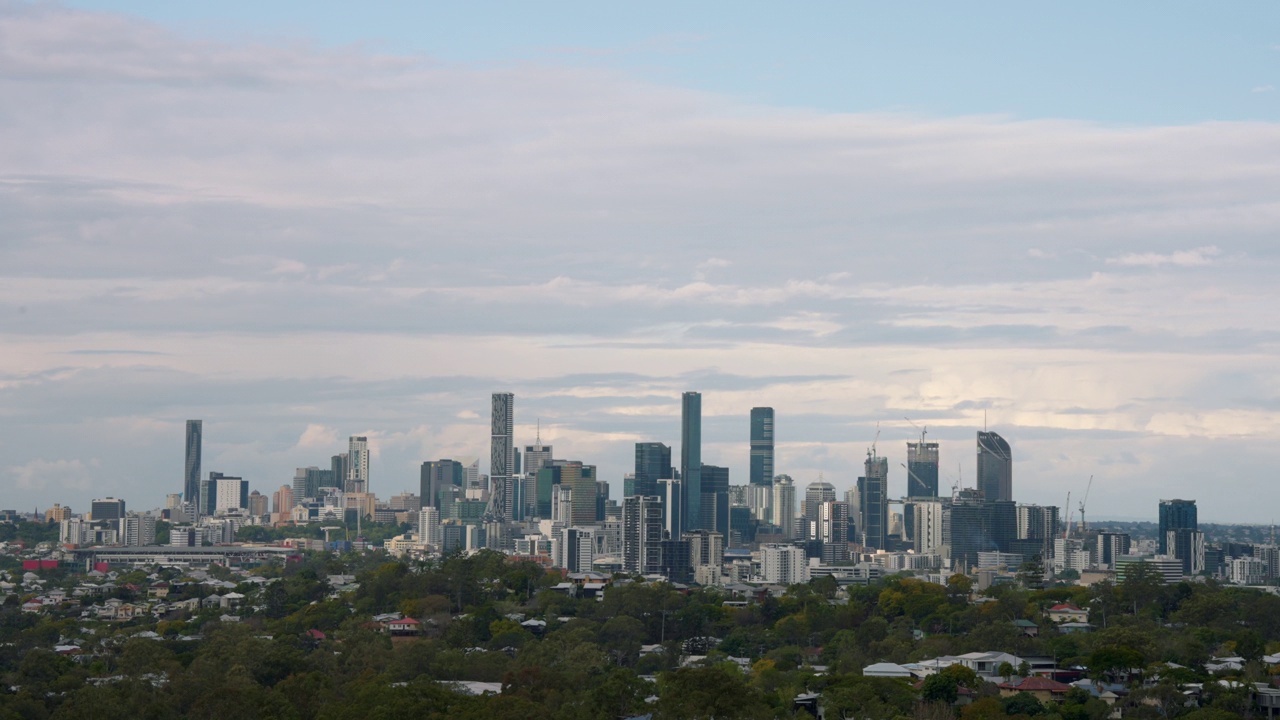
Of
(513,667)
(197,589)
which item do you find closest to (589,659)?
(513,667)

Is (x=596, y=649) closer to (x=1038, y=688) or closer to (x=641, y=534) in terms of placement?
(x=1038, y=688)

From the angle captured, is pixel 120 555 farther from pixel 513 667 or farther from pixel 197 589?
pixel 513 667

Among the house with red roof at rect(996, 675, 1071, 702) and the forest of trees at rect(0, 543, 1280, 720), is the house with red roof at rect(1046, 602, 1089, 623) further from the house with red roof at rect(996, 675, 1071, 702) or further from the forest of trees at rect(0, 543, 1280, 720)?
the house with red roof at rect(996, 675, 1071, 702)

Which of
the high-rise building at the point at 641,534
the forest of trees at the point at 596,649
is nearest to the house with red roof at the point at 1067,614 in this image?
the forest of trees at the point at 596,649

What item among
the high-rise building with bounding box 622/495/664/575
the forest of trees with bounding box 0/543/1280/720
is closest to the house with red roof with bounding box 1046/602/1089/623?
the forest of trees with bounding box 0/543/1280/720

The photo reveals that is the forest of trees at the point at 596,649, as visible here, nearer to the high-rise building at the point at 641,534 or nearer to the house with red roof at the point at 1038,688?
the house with red roof at the point at 1038,688
